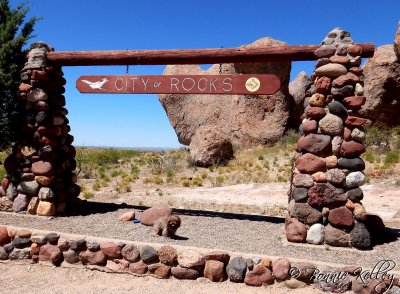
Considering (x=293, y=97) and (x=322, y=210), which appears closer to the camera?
(x=322, y=210)

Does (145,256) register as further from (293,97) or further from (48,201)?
(293,97)

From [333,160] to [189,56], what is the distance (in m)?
2.86

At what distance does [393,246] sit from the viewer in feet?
19.1

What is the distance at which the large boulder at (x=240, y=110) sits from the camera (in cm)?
2108

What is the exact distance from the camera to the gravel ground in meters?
5.38

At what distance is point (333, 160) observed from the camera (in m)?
5.84

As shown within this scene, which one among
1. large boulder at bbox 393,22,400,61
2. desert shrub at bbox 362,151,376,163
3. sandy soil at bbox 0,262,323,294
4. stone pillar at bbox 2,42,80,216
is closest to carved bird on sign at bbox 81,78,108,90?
stone pillar at bbox 2,42,80,216

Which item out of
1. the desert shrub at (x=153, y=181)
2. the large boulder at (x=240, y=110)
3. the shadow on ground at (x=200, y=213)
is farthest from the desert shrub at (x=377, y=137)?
the shadow on ground at (x=200, y=213)

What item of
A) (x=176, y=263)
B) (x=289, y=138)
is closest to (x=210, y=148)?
(x=289, y=138)

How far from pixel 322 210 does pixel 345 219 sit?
33 cm

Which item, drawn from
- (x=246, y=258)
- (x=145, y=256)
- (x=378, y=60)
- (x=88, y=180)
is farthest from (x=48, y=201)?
(x=378, y=60)

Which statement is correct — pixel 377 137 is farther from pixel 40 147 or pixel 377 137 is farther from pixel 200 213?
pixel 40 147

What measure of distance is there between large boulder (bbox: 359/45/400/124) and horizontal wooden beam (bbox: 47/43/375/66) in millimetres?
13640

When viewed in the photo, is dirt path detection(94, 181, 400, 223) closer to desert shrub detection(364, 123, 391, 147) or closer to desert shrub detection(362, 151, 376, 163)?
desert shrub detection(362, 151, 376, 163)
